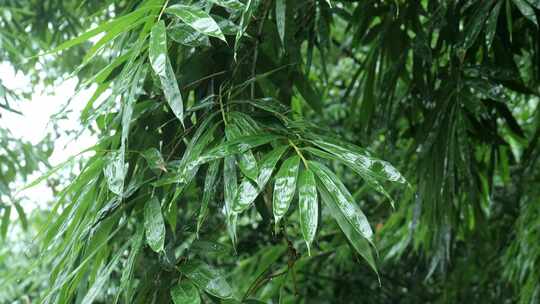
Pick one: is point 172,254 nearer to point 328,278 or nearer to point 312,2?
point 312,2

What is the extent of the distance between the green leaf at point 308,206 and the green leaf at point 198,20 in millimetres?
150

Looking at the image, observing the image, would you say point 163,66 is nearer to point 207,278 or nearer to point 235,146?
point 235,146

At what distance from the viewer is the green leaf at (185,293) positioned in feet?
2.52

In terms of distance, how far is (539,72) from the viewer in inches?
52.1

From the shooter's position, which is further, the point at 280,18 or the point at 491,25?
the point at 491,25

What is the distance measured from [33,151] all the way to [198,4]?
801 millimetres

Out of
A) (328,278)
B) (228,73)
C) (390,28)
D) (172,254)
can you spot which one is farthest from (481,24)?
(328,278)

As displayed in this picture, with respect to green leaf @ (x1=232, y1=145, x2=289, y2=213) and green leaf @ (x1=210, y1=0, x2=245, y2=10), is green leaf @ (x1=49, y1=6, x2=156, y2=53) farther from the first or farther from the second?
green leaf @ (x1=232, y1=145, x2=289, y2=213)

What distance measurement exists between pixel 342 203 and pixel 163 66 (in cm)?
20

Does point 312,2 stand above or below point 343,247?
above

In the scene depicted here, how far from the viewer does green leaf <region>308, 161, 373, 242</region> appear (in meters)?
0.70

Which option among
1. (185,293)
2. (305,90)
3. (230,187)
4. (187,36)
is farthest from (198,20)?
(305,90)

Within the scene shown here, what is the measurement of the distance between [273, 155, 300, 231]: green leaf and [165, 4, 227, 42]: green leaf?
13cm

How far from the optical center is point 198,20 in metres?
0.74
